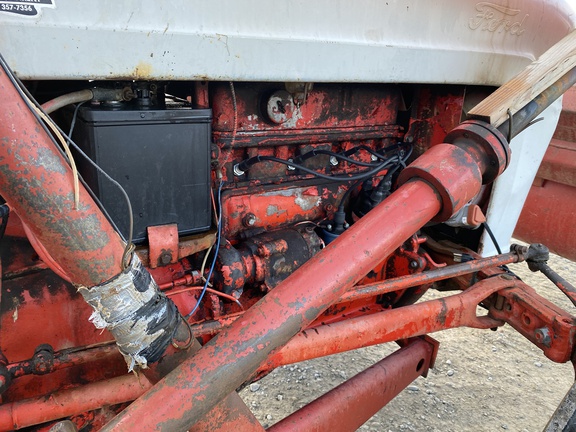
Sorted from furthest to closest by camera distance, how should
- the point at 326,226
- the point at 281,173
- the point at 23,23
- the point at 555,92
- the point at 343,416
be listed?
the point at 326,226, the point at 281,173, the point at 343,416, the point at 555,92, the point at 23,23

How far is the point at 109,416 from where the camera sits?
1.19 metres

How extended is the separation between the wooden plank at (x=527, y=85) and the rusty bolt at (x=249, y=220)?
0.68m

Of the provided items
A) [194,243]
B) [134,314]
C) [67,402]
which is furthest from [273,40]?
[67,402]

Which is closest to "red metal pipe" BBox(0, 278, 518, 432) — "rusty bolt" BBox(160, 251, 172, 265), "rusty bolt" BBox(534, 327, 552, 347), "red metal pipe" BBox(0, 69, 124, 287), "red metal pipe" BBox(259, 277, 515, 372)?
"red metal pipe" BBox(259, 277, 515, 372)

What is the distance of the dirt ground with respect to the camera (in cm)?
203

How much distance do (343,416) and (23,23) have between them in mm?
1220

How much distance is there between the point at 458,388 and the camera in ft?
7.34

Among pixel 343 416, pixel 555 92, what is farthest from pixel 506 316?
pixel 555 92

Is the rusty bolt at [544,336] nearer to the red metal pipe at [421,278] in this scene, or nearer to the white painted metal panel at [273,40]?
the red metal pipe at [421,278]

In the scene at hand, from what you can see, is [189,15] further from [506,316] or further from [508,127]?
[506,316]

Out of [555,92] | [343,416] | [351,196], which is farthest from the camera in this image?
[351,196]

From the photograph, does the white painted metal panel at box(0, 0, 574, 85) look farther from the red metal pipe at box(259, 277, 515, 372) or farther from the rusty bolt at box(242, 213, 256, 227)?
the red metal pipe at box(259, 277, 515, 372)

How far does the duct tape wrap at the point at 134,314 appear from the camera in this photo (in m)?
0.71

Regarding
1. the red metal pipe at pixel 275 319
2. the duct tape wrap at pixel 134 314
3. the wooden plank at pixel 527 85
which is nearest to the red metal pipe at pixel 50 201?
the duct tape wrap at pixel 134 314
